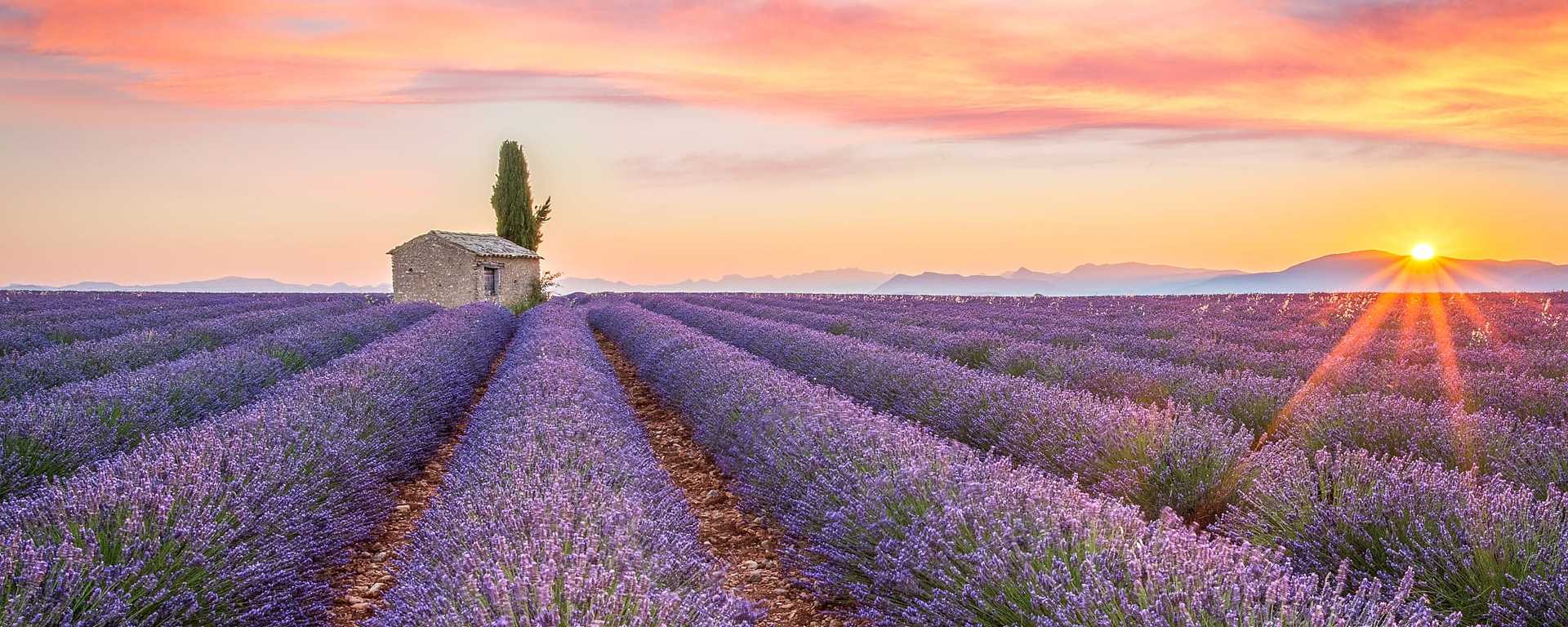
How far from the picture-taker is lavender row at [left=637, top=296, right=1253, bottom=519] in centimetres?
403

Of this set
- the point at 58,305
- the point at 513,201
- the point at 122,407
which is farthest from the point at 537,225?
the point at 122,407

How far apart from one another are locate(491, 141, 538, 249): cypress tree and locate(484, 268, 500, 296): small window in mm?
9649

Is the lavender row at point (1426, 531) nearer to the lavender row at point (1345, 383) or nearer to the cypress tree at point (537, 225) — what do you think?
the lavender row at point (1345, 383)

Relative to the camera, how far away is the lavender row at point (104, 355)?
749 centimetres

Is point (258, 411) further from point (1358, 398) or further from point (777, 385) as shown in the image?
point (1358, 398)

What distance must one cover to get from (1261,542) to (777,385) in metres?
3.05

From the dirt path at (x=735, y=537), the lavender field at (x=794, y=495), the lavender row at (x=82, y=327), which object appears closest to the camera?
the lavender field at (x=794, y=495)

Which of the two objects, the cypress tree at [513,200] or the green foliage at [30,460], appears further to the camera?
the cypress tree at [513,200]

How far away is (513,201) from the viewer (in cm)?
3688

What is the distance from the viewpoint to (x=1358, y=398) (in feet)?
16.9

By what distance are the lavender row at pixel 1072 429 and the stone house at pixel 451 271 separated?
68.4ft

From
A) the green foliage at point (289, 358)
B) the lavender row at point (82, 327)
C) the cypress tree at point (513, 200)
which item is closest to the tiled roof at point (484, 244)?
the cypress tree at point (513, 200)

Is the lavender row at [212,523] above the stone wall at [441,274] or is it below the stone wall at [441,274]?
below

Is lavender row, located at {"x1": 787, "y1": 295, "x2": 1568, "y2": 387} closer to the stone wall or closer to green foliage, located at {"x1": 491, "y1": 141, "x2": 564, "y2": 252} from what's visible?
the stone wall
